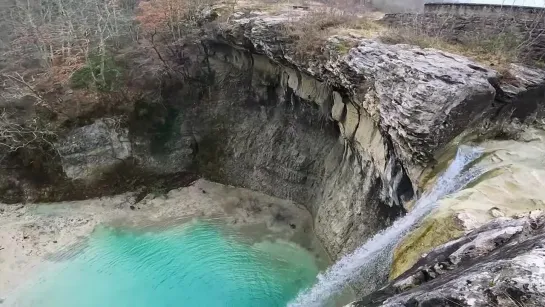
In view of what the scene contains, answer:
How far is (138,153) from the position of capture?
23469 mm

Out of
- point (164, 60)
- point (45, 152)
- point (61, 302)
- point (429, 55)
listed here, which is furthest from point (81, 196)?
point (429, 55)

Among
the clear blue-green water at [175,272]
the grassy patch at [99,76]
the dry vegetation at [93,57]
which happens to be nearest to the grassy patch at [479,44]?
the dry vegetation at [93,57]

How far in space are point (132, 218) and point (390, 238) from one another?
14.1 metres

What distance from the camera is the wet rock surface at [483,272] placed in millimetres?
4728

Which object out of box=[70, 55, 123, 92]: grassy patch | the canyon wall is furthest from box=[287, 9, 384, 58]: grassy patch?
box=[70, 55, 123, 92]: grassy patch

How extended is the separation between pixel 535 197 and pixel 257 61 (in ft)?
54.4

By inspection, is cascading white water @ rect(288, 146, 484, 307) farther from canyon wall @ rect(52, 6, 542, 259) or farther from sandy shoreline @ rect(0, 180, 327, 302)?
sandy shoreline @ rect(0, 180, 327, 302)

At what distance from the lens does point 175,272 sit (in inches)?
662

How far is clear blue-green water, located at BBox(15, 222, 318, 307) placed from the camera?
1570cm


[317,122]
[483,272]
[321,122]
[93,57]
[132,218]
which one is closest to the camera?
[483,272]

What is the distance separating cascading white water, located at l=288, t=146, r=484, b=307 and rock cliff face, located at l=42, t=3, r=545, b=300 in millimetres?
784

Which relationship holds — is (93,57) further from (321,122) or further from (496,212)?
(496,212)

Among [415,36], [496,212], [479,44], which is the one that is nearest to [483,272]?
[496,212]

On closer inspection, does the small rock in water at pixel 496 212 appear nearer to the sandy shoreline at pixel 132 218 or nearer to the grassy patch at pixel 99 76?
the sandy shoreline at pixel 132 218
